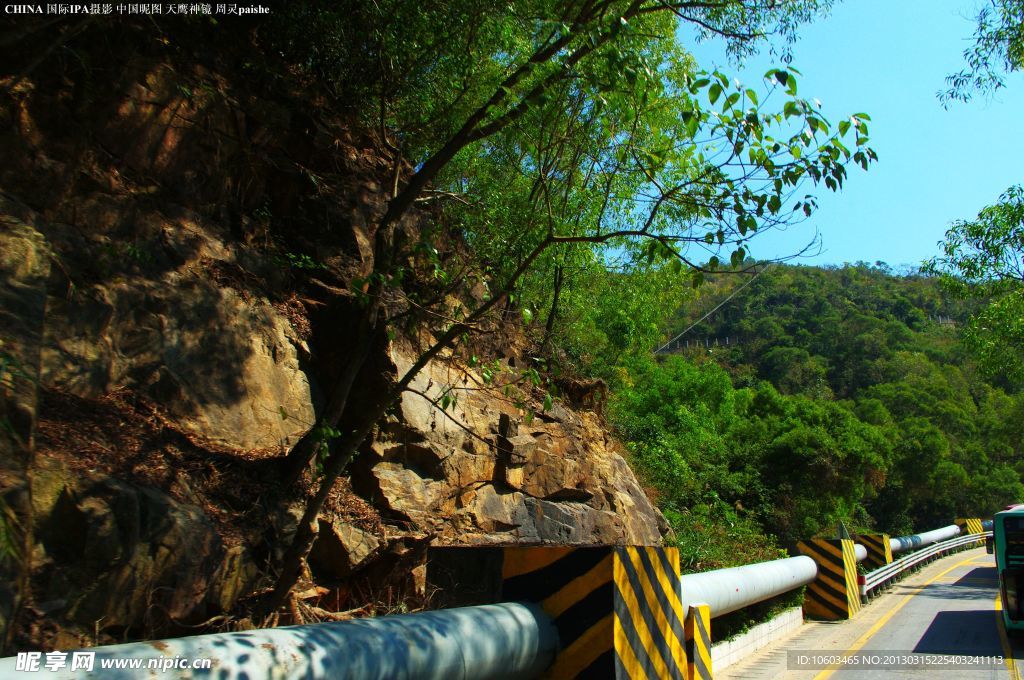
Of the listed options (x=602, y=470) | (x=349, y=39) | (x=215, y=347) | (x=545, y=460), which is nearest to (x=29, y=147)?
(x=215, y=347)

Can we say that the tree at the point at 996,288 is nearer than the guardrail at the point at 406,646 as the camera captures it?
No

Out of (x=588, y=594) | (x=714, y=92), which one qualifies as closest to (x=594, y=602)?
(x=588, y=594)

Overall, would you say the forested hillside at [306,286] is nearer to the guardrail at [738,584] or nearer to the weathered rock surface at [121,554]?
the weathered rock surface at [121,554]

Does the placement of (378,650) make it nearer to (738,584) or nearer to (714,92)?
(714,92)

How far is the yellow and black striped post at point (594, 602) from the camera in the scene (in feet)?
11.1

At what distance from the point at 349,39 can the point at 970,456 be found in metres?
62.9

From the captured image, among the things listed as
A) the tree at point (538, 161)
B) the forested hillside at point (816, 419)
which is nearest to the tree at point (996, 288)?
the forested hillside at point (816, 419)

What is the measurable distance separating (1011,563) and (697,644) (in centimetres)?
1173

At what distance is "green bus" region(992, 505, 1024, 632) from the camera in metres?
12.4

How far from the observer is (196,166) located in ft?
27.9

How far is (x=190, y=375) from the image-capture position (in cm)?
714

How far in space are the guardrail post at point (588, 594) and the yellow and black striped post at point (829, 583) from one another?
11.7m

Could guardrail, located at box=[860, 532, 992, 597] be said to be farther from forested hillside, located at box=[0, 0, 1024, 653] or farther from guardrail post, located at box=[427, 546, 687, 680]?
guardrail post, located at box=[427, 546, 687, 680]

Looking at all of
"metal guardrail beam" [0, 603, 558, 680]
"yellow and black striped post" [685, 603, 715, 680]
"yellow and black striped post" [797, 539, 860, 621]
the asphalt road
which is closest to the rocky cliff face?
"metal guardrail beam" [0, 603, 558, 680]
